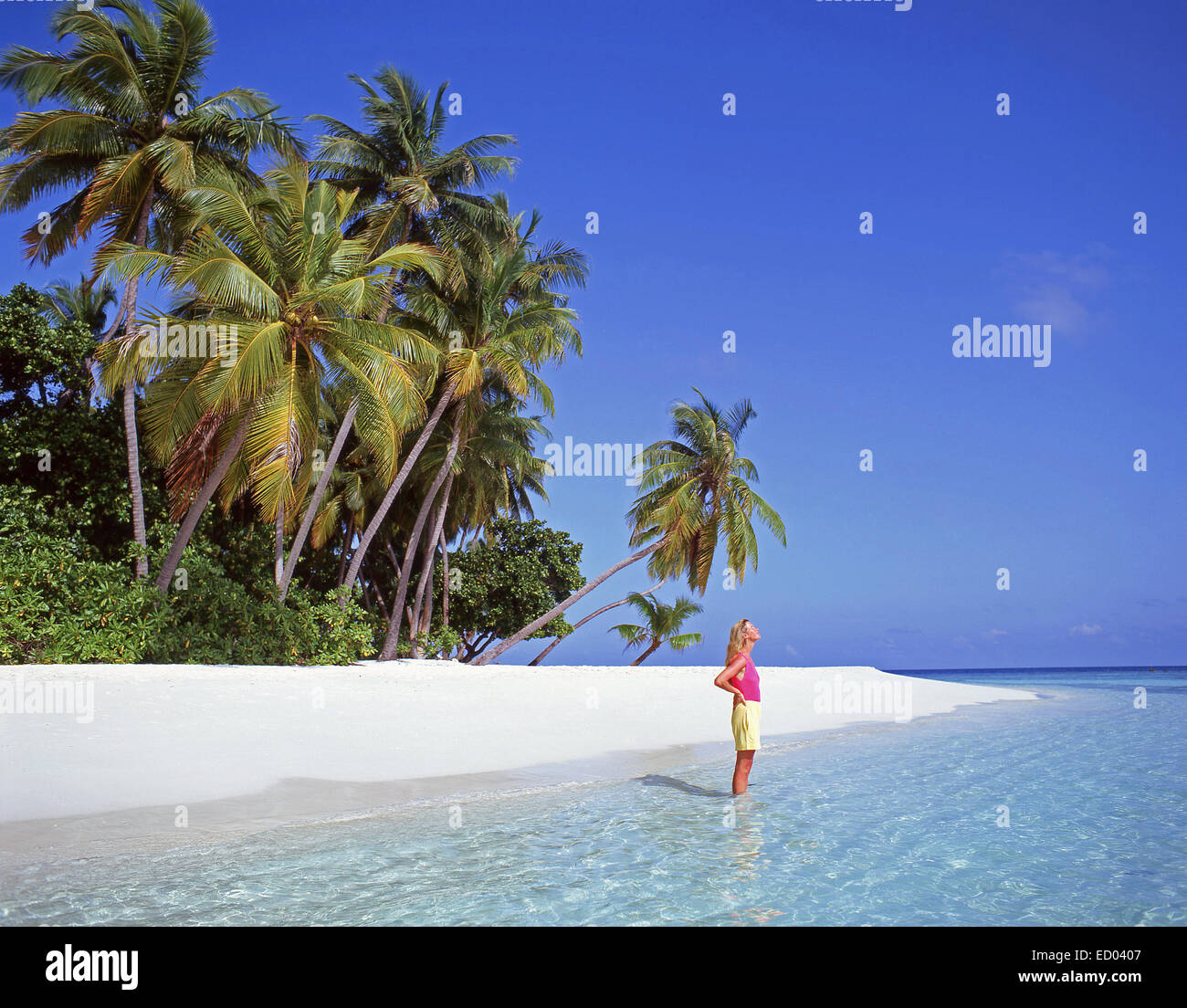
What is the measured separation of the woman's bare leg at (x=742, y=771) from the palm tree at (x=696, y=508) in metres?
15.9

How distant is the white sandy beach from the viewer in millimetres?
7066

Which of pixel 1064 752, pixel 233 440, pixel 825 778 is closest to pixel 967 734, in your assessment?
pixel 1064 752

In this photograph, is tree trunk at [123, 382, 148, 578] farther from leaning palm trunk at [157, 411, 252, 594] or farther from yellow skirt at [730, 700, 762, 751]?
yellow skirt at [730, 700, 762, 751]

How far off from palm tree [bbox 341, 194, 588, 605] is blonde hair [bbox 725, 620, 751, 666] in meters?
12.4

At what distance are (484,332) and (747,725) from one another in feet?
50.1

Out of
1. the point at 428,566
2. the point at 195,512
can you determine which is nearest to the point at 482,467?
the point at 428,566

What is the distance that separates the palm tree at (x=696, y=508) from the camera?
2492cm

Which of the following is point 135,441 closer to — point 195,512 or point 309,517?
point 195,512

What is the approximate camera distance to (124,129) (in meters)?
16.8
